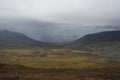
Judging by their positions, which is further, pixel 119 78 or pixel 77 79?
pixel 119 78

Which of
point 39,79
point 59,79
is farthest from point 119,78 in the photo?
point 39,79

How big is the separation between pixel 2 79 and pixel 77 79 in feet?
47.6

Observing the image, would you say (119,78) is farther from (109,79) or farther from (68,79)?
(68,79)

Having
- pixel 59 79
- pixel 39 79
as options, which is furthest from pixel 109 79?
pixel 39 79

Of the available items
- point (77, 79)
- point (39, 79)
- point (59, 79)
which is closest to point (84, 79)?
point (77, 79)

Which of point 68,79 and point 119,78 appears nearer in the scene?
point 68,79

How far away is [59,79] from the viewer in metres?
51.7

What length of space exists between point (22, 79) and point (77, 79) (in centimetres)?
1069

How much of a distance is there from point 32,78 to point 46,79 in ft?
10.3

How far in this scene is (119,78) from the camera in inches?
2189

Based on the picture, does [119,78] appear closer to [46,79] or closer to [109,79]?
[109,79]

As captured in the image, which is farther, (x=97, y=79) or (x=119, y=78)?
(x=119, y=78)

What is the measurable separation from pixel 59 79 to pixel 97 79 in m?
7.47

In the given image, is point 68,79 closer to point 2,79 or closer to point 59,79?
point 59,79
